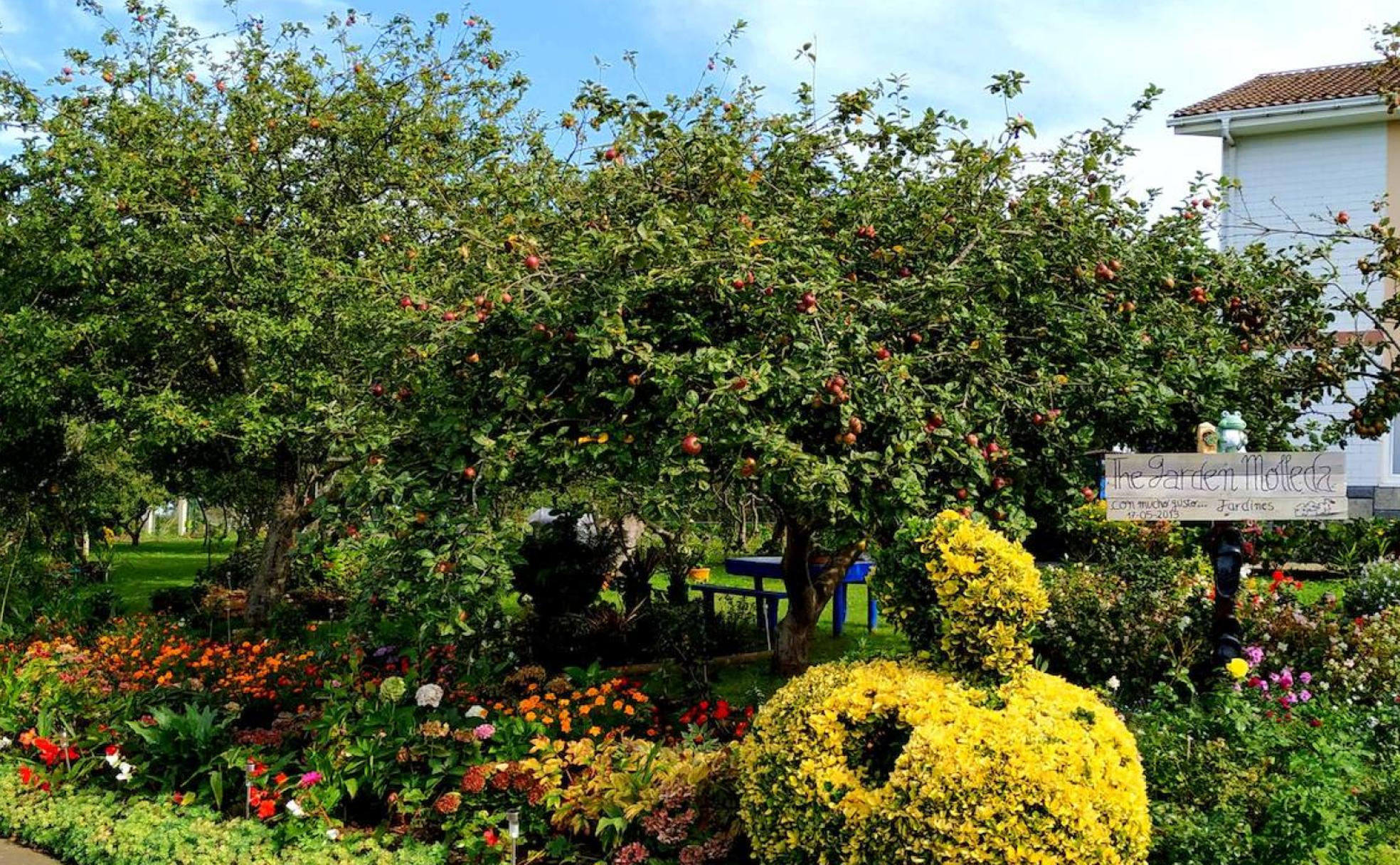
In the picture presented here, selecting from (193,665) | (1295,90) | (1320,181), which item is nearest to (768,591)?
(193,665)

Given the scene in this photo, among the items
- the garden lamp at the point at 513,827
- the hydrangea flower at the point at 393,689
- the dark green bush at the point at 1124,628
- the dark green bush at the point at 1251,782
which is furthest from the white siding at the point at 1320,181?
the garden lamp at the point at 513,827

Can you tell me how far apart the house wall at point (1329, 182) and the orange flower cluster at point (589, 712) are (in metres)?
10.7

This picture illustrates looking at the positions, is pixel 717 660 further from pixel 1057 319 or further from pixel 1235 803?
pixel 1235 803

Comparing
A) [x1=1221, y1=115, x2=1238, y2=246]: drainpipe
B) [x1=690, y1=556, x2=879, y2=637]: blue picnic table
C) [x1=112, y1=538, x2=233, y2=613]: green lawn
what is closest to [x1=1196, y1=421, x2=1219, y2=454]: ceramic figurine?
[x1=690, y1=556, x2=879, y2=637]: blue picnic table

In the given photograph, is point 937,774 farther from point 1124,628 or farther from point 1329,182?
point 1329,182

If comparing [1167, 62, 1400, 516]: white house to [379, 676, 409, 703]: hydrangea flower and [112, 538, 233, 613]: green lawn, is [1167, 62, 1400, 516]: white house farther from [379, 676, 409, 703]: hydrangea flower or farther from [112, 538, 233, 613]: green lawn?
[112, 538, 233, 613]: green lawn

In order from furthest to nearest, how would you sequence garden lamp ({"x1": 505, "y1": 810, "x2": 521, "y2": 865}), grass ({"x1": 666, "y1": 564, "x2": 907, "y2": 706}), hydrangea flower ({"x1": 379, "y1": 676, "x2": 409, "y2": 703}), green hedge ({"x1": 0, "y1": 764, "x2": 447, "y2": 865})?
1. grass ({"x1": 666, "y1": 564, "x2": 907, "y2": 706})
2. hydrangea flower ({"x1": 379, "y1": 676, "x2": 409, "y2": 703})
3. green hedge ({"x1": 0, "y1": 764, "x2": 447, "y2": 865})
4. garden lamp ({"x1": 505, "y1": 810, "x2": 521, "y2": 865})

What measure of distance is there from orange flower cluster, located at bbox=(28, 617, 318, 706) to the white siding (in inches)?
454

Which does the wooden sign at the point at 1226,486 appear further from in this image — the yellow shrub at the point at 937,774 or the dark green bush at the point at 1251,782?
the yellow shrub at the point at 937,774

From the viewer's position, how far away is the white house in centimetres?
1330

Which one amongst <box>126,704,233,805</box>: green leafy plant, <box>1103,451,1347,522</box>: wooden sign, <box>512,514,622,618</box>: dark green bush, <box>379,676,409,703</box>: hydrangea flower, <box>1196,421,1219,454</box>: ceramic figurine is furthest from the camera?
<box>512,514,622,618</box>: dark green bush

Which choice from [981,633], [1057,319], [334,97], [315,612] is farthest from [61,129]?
[981,633]

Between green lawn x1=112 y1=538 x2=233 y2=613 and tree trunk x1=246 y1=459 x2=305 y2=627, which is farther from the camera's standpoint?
green lawn x1=112 y1=538 x2=233 y2=613

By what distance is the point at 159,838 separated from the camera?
4863 millimetres
